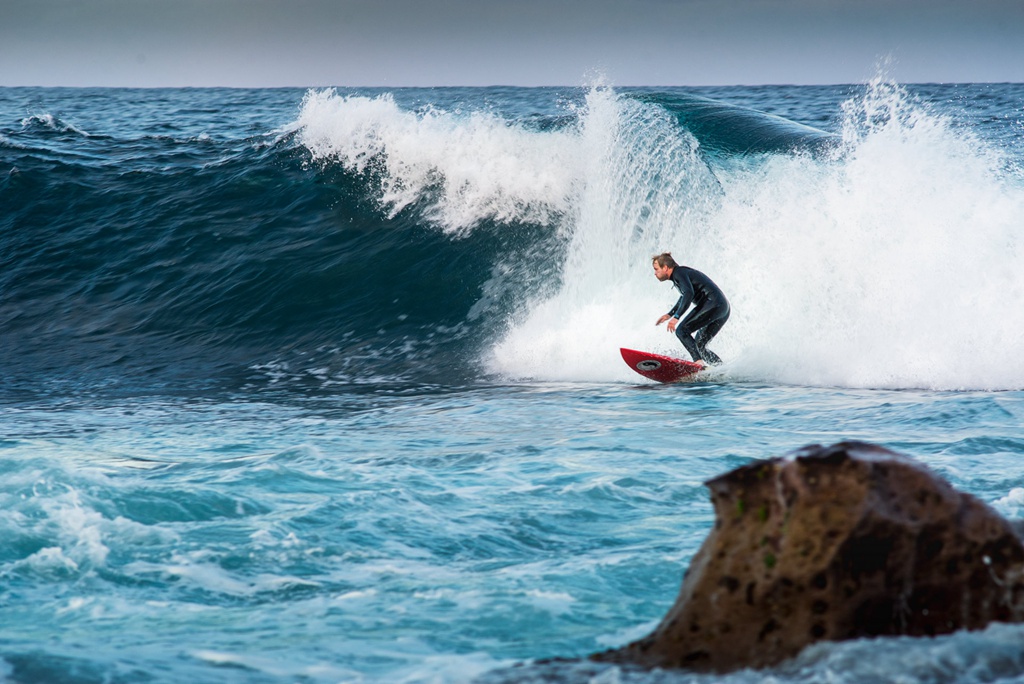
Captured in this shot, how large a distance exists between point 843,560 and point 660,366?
25.1 feet

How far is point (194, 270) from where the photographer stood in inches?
613

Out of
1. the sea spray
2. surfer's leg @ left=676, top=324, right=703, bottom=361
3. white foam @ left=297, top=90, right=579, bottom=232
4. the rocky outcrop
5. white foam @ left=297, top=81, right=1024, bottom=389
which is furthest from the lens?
white foam @ left=297, top=90, right=579, bottom=232

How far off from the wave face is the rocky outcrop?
24.1 feet

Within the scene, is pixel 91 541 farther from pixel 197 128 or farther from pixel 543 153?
pixel 197 128

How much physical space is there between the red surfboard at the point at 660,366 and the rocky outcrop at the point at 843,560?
745cm

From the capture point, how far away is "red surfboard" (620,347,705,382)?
1054 cm

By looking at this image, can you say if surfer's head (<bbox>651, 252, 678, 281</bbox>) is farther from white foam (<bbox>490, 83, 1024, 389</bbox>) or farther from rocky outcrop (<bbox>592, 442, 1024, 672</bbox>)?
rocky outcrop (<bbox>592, 442, 1024, 672</bbox>)

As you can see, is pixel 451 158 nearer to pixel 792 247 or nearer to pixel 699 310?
pixel 792 247

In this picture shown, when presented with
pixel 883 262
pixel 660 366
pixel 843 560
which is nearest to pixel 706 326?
pixel 660 366

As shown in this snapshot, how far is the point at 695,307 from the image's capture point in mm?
10820

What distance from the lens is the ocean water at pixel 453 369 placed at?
447cm

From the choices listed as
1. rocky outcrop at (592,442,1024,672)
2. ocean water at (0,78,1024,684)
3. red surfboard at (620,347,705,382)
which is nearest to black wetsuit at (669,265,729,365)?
red surfboard at (620,347,705,382)

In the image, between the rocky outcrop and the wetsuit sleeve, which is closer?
the rocky outcrop

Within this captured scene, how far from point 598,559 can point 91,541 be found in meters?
2.88
